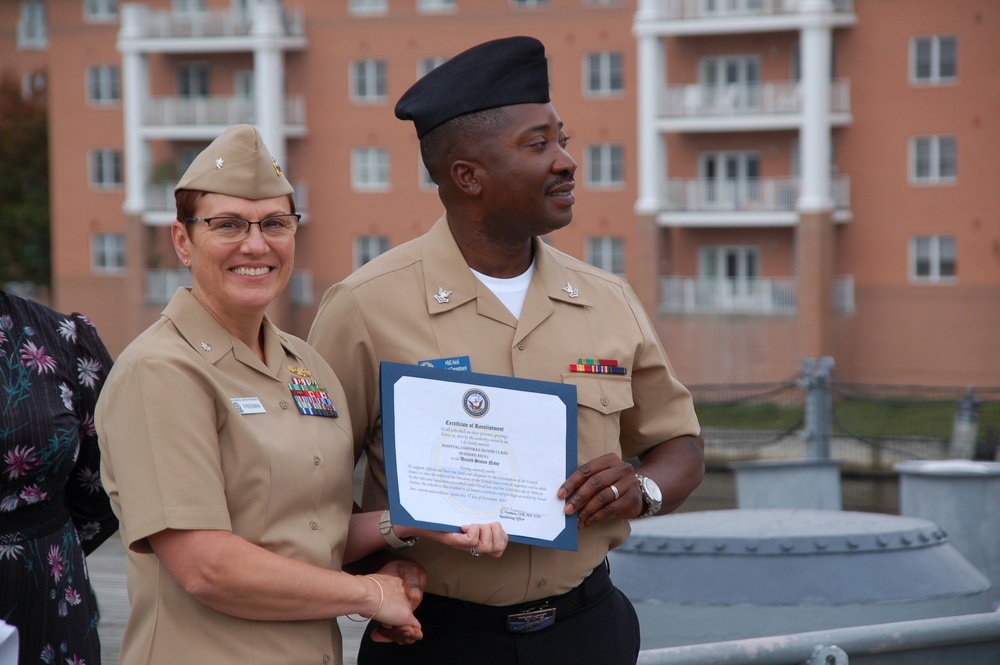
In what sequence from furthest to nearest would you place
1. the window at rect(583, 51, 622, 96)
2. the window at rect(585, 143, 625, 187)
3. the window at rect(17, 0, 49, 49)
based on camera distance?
the window at rect(17, 0, 49, 49)
the window at rect(585, 143, 625, 187)
the window at rect(583, 51, 622, 96)

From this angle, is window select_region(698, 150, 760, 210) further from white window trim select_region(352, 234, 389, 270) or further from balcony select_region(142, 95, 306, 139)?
balcony select_region(142, 95, 306, 139)

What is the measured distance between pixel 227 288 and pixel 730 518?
14.5 feet

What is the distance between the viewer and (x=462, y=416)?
3.10 m

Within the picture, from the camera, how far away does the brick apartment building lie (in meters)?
34.9

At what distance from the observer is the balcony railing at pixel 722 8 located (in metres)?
35.2

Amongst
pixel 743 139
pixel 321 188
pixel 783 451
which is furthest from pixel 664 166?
pixel 783 451

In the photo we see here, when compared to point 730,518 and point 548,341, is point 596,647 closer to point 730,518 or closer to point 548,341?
point 548,341

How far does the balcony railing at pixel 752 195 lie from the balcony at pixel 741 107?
1428 mm

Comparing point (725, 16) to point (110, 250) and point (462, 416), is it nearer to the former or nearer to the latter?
point (110, 250)

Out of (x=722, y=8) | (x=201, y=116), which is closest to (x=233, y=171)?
(x=722, y=8)

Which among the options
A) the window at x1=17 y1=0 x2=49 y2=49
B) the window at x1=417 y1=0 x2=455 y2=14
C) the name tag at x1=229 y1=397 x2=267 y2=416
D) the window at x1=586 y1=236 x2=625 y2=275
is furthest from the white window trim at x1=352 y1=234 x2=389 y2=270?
the name tag at x1=229 y1=397 x2=267 y2=416

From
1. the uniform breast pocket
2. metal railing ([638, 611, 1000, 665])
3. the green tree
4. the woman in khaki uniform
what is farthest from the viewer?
the green tree

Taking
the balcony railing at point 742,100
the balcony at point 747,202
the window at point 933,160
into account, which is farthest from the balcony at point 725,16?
the balcony at point 747,202

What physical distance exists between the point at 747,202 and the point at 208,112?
53.7 ft
